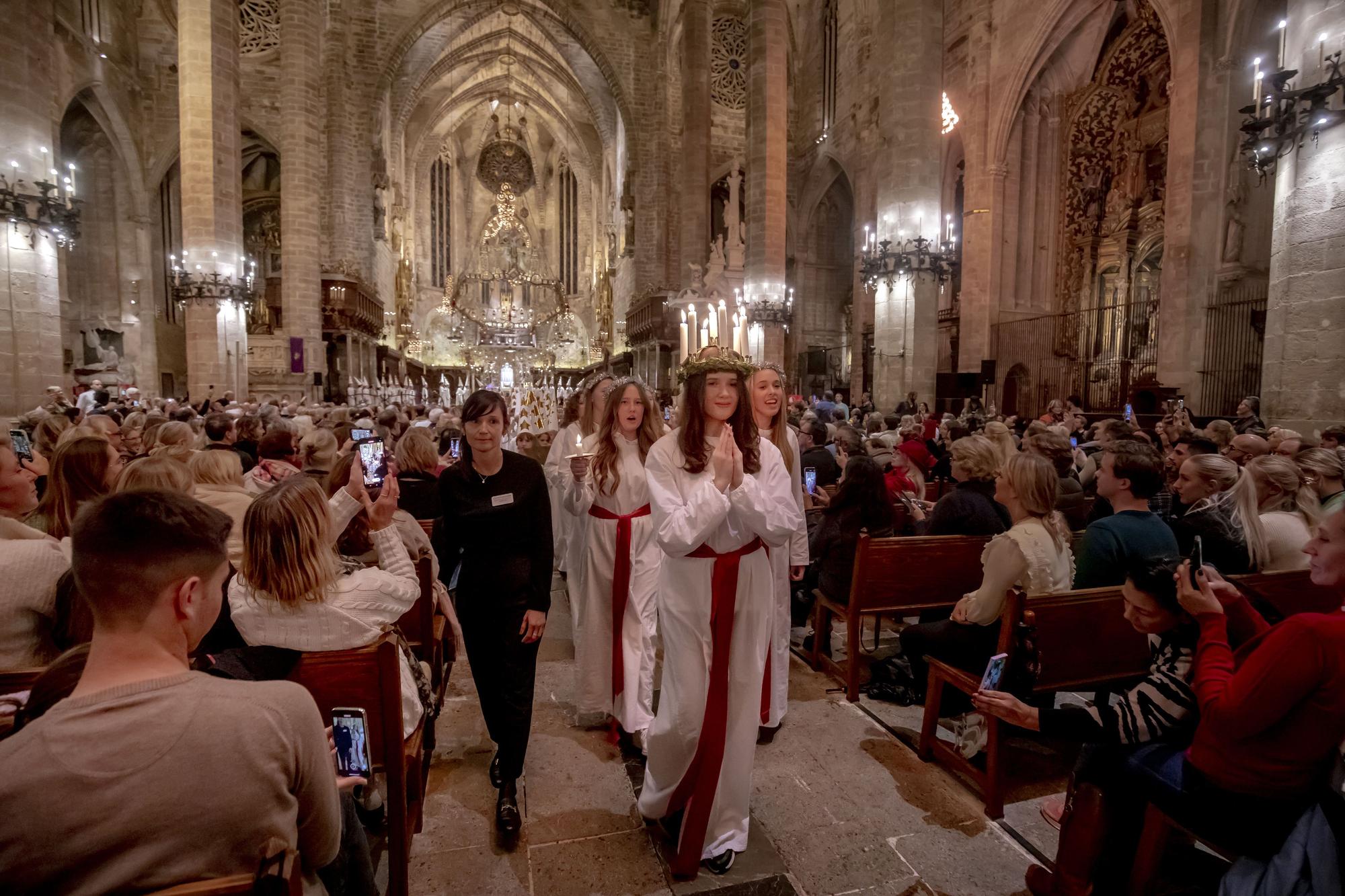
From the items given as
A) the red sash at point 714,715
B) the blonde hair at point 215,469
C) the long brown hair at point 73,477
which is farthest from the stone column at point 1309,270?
the long brown hair at point 73,477

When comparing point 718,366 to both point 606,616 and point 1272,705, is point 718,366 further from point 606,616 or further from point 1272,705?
point 1272,705

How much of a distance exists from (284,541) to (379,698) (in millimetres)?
568

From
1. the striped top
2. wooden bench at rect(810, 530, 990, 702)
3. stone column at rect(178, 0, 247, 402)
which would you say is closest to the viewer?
the striped top

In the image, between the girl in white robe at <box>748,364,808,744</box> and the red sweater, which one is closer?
the red sweater

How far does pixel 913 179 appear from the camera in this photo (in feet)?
40.8

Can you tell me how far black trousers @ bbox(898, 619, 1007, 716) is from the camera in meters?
3.27

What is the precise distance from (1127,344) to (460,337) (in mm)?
29871

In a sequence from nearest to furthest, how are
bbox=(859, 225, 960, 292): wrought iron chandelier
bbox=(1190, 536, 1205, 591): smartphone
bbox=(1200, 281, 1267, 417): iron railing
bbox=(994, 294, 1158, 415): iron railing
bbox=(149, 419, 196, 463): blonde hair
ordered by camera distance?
1. bbox=(1190, 536, 1205, 591): smartphone
2. bbox=(149, 419, 196, 463): blonde hair
3. bbox=(1200, 281, 1267, 417): iron railing
4. bbox=(859, 225, 960, 292): wrought iron chandelier
5. bbox=(994, 294, 1158, 415): iron railing

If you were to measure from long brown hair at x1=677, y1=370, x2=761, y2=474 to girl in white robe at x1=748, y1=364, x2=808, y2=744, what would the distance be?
A: 851 millimetres

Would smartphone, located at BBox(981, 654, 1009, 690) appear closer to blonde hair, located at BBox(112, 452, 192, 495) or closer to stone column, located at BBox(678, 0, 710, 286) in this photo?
blonde hair, located at BBox(112, 452, 192, 495)

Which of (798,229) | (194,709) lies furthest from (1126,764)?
(798,229)

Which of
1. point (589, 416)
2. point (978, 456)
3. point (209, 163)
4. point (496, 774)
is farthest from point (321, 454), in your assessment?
point (209, 163)

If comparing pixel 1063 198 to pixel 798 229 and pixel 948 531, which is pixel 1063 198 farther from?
pixel 948 531

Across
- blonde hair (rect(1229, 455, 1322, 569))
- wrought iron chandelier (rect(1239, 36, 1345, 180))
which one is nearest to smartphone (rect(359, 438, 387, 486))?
blonde hair (rect(1229, 455, 1322, 569))
